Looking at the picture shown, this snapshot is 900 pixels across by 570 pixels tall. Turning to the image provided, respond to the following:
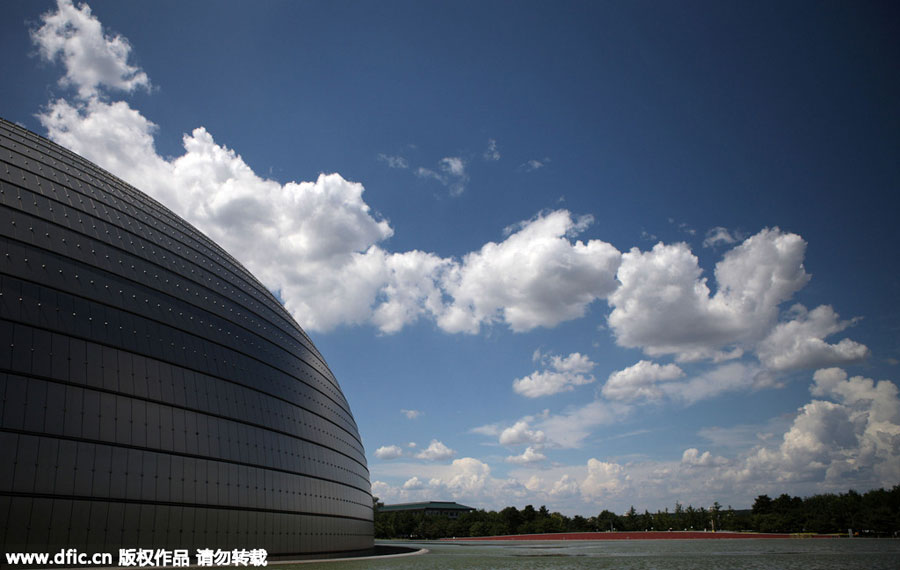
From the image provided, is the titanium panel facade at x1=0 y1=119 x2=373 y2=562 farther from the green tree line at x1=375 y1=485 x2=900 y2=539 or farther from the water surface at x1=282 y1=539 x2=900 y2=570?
the green tree line at x1=375 y1=485 x2=900 y2=539

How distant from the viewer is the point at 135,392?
1035 inches

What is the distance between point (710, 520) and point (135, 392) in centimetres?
14549

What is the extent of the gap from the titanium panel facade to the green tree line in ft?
286

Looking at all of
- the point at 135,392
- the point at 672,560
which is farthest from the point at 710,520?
the point at 135,392

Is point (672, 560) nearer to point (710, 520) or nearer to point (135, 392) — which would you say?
point (135, 392)

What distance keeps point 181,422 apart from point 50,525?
7276mm

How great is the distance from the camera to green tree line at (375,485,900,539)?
287 feet

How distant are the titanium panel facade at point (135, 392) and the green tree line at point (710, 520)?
87.0m

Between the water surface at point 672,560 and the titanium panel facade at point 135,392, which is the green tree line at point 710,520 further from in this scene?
the titanium panel facade at point 135,392

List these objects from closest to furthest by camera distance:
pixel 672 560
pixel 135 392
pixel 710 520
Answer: pixel 135 392 < pixel 672 560 < pixel 710 520

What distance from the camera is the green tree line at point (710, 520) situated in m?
87.4

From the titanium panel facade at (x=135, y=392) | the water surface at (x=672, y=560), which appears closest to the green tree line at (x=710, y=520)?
the water surface at (x=672, y=560)

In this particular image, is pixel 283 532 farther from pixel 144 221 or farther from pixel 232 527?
pixel 144 221

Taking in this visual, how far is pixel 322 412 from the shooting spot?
146ft
